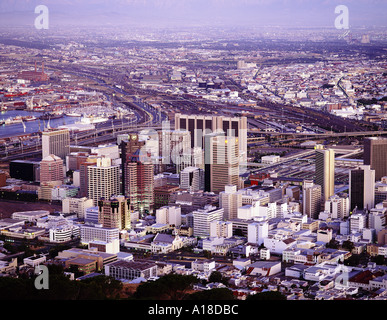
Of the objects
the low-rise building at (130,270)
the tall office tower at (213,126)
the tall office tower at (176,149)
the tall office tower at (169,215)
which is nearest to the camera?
the low-rise building at (130,270)

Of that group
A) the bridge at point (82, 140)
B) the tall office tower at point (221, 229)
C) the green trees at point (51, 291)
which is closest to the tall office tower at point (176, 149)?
the bridge at point (82, 140)

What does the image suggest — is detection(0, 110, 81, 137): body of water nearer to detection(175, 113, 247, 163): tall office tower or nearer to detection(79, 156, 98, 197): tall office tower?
detection(175, 113, 247, 163): tall office tower

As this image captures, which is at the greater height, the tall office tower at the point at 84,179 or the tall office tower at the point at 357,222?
the tall office tower at the point at 84,179

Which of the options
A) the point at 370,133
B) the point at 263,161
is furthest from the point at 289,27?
the point at 370,133

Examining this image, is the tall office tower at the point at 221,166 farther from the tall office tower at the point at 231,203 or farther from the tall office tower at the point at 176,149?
the tall office tower at the point at 176,149

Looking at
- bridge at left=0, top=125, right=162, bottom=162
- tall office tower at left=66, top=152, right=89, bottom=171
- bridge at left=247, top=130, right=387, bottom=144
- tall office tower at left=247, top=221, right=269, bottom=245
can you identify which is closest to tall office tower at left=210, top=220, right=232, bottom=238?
tall office tower at left=247, top=221, right=269, bottom=245

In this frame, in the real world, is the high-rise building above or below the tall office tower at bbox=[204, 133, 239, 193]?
below

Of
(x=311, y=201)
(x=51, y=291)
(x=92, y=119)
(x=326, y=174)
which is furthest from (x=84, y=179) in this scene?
(x=92, y=119)
